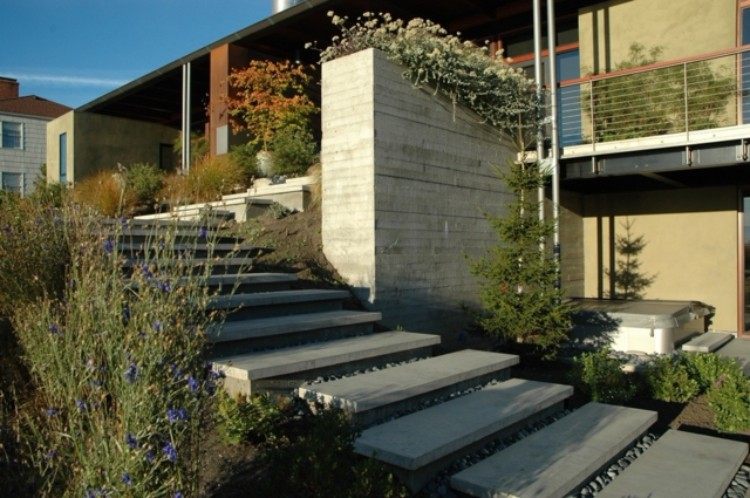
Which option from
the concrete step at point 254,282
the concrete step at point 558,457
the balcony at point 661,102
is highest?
the balcony at point 661,102

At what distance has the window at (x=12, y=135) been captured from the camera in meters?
28.8

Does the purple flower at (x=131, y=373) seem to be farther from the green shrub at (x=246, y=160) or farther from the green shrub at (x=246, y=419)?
the green shrub at (x=246, y=160)

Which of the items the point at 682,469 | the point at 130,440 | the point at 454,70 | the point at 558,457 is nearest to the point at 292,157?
the point at 454,70

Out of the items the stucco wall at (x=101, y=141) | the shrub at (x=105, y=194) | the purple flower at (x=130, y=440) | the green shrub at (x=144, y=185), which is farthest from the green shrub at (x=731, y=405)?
the stucco wall at (x=101, y=141)

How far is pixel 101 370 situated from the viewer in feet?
7.61

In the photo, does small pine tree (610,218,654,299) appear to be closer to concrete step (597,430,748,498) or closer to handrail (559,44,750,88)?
handrail (559,44,750,88)

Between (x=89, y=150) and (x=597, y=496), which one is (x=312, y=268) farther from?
(x=89, y=150)

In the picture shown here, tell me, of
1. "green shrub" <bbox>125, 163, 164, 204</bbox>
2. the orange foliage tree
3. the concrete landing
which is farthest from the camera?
the orange foliage tree

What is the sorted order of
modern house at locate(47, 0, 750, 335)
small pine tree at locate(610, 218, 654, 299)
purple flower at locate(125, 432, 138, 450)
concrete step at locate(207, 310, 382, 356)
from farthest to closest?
small pine tree at locate(610, 218, 654, 299) → modern house at locate(47, 0, 750, 335) → concrete step at locate(207, 310, 382, 356) → purple flower at locate(125, 432, 138, 450)

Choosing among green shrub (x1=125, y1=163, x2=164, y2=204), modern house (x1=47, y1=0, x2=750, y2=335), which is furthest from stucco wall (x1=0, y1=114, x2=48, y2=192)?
green shrub (x1=125, y1=163, x2=164, y2=204)

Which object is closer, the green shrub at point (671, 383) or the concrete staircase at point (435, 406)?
the concrete staircase at point (435, 406)

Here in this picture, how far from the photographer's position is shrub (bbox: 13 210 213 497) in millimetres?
2055

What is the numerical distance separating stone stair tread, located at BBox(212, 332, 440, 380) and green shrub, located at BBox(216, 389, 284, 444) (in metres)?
0.24

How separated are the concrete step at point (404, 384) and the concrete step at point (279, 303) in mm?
1222
